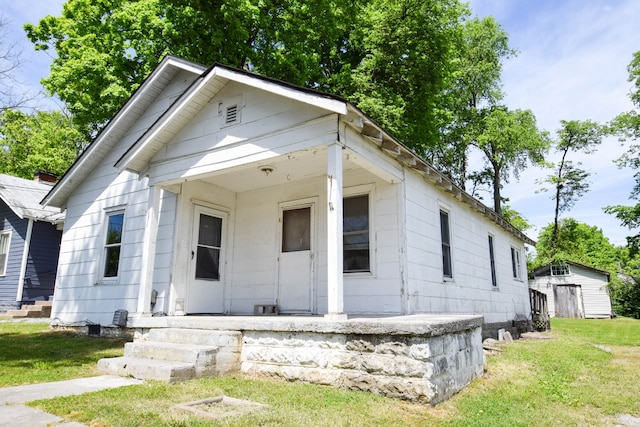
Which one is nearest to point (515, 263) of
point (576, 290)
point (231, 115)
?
point (231, 115)

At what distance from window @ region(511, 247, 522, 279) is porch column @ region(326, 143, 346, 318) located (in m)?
10.8

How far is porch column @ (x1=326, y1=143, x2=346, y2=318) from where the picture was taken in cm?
504

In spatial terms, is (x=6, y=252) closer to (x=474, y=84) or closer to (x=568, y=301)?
(x=474, y=84)

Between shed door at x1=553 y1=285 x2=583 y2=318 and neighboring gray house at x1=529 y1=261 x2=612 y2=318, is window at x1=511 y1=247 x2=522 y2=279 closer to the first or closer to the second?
neighboring gray house at x1=529 y1=261 x2=612 y2=318

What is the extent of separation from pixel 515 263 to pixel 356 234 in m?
9.67

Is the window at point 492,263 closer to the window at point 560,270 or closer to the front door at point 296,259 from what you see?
the front door at point 296,259

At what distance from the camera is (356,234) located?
24.2ft

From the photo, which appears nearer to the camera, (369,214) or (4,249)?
(369,214)

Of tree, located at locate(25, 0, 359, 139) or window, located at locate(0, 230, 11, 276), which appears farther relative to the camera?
window, located at locate(0, 230, 11, 276)

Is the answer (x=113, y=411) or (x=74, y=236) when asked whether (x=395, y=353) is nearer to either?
(x=113, y=411)

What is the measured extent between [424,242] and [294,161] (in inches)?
108

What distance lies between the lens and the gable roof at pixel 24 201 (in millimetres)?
15438

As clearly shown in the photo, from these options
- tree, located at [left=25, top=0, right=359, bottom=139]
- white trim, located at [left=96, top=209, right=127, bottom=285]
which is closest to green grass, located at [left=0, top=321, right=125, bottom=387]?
white trim, located at [left=96, top=209, right=127, bottom=285]

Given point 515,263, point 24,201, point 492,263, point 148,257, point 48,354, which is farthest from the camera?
point 24,201
